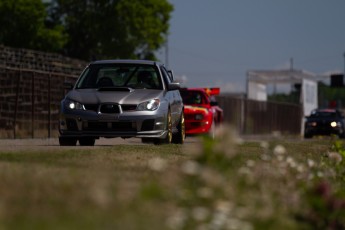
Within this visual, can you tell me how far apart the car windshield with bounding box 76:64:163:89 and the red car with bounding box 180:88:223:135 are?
8.33 metres

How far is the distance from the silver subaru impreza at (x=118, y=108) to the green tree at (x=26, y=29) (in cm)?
5660

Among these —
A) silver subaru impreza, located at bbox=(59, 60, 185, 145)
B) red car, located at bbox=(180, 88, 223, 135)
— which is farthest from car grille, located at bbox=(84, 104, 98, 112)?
red car, located at bbox=(180, 88, 223, 135)

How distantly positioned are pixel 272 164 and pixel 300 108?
60.9 meters

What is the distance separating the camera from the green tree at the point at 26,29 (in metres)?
74.8

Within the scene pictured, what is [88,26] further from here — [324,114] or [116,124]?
[116,124]

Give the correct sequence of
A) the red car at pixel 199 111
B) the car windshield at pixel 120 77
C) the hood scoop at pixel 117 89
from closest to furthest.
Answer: the hood scoop at pixel 117 89 < the car windshield at pixel 120 77 < the red car at pixel 199 111

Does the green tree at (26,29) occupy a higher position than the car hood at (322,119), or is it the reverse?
the green tree at (26,29)

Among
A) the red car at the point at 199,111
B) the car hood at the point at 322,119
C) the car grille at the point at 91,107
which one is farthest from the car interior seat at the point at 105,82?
the car hood at the point at 322,119

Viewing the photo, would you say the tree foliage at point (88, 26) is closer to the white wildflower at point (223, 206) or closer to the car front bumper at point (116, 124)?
the car front bumper at point (116, 124)

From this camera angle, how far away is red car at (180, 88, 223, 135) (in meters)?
27.6

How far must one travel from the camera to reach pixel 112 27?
254ft

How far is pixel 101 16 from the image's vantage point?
79.4 metres

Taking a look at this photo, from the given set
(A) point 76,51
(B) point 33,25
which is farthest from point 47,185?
(A) point 76,51

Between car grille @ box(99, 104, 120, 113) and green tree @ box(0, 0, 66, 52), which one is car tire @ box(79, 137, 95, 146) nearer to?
car grille @ box(99, 104, 120, 113)
